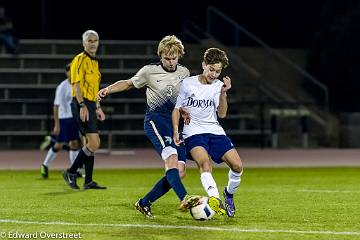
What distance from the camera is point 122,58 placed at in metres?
31.2

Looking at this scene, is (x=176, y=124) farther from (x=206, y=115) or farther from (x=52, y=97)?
(x=52, y=97)

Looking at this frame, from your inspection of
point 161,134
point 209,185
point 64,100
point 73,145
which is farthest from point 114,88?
point 64,100

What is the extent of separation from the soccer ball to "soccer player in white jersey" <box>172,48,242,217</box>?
25.5 inches

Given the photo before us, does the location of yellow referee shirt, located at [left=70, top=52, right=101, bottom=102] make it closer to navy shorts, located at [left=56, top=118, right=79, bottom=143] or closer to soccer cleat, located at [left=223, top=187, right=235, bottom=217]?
navy shorts, located at [left=56, top=118, right=79, bottom=143]

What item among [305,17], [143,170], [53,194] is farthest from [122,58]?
[53,194]

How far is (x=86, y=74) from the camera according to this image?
1443 cm

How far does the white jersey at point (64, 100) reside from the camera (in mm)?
17891

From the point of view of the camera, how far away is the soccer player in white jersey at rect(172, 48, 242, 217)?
1048 centimetres

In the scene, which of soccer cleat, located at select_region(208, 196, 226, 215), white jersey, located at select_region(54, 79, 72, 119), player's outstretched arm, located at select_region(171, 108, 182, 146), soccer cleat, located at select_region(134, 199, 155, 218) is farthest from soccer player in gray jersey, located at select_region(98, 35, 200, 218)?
white jersey, located at select_region(54, 79, 72, 119)

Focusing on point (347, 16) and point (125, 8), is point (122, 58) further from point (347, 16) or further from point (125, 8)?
point (347, 16)

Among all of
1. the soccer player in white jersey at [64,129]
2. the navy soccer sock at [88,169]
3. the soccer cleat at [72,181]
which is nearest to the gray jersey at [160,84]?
the navy soccer sock at [88,169]

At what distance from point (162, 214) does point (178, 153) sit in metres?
0.72

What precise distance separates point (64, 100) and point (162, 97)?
23.4ft

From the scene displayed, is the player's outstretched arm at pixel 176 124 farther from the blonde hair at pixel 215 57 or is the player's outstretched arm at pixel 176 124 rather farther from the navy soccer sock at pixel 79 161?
the navy soccer sock at pixel 79 161
